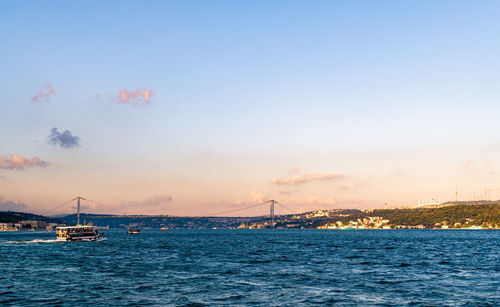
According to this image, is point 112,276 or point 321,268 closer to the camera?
point 112,276

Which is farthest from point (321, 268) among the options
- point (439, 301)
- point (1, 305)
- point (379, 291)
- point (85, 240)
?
point (85, 240)

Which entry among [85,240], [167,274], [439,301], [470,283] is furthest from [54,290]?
[85,240]

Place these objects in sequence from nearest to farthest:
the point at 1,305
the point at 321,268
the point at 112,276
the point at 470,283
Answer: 1. the point at 1,305
2. the point at 470,283
3. the point at 112,276
4. the point at 321,268

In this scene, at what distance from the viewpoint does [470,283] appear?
43.2 meters

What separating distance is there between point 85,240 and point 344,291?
126 meters

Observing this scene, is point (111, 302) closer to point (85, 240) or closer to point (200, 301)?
point (200, 301)

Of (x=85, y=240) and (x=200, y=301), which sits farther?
(x=85, y=240)

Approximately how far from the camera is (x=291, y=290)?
126 feet

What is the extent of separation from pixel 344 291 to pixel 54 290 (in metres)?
25.2

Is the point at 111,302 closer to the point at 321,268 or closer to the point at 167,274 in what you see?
the point at 167,274

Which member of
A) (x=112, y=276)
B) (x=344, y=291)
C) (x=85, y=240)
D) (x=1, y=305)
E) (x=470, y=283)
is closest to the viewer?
(x=1, y=305)

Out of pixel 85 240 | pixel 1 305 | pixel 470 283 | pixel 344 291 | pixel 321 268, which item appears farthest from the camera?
pixel 85 240

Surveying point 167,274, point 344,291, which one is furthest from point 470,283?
point 167,274

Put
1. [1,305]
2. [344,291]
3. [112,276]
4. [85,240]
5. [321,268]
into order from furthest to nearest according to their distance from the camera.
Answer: [85,240] → [321,268] → [112,276] → [344,291] → [1,305]
